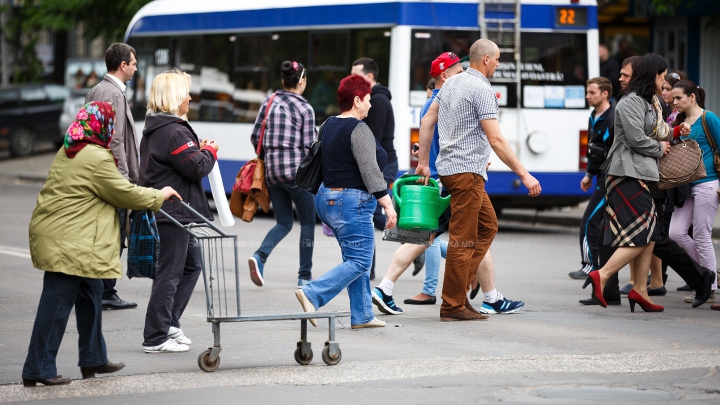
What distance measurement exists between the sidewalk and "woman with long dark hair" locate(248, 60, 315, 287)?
6.91 metres

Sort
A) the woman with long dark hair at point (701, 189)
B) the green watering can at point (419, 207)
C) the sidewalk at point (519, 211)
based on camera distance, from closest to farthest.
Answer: the green watering can at point (419, 207)
the woman with long dark hair at point (701, 189)
the sidewalk at point (519, 211)

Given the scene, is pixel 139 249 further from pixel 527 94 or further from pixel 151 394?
pixel 527 94

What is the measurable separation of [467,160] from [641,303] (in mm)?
1789

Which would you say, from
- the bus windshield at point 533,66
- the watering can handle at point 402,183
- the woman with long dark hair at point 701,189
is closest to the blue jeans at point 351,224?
the watering can handle at point 402,183

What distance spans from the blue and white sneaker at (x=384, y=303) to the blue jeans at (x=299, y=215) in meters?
1.36

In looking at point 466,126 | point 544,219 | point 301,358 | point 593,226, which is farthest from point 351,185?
point 544,219

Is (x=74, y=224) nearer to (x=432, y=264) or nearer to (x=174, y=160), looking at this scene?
(x=174, y=160)

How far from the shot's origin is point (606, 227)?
27.6 ft

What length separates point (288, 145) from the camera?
9492mm

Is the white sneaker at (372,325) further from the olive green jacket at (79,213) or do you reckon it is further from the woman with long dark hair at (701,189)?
the woman with long dark hair at (701,189)

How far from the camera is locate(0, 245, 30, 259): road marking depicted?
39.3 ft

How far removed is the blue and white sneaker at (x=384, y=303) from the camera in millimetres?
8305

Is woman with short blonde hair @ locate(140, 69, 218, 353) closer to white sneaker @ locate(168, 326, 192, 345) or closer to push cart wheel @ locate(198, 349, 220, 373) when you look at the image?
white sneaker @ locate(168, 326, 192, 345)

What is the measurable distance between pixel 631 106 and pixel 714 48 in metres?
13.6
